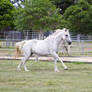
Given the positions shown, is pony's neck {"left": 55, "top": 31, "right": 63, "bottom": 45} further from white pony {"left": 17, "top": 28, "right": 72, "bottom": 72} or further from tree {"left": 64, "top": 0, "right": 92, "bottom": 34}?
tree {"left": 64, "top": 0, "right": 92, "bottom": 34}

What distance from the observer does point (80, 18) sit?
39125 mm

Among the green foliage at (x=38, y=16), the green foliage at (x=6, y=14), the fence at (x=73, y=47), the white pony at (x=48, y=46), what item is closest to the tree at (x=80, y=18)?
the green foliage at (x=38, y=16)

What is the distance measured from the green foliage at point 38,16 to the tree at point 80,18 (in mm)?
4569

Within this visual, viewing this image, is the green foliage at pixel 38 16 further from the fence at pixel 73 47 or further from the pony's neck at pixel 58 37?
the pony's neck at pixel 58 37

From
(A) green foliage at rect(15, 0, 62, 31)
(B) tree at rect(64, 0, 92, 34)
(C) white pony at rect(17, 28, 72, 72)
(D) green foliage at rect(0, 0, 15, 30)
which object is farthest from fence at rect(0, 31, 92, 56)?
(C) white pony at rect(17, 28, 72, 72)

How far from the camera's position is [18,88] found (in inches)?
308

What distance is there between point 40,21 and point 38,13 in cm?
106

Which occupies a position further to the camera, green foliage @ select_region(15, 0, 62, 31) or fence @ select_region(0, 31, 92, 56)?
green foliage @ select_region(15, 0, 62, 31)

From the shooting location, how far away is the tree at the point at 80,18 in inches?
1500

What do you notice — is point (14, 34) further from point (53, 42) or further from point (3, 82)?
point (3, 82)

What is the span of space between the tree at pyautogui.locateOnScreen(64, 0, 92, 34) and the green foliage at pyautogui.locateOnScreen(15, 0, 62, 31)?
180 inches

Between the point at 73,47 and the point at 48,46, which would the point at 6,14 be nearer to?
the point at 73,47

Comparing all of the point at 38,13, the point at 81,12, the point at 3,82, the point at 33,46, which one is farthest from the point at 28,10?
the point at 3,82

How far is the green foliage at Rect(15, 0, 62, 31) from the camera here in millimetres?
32938
